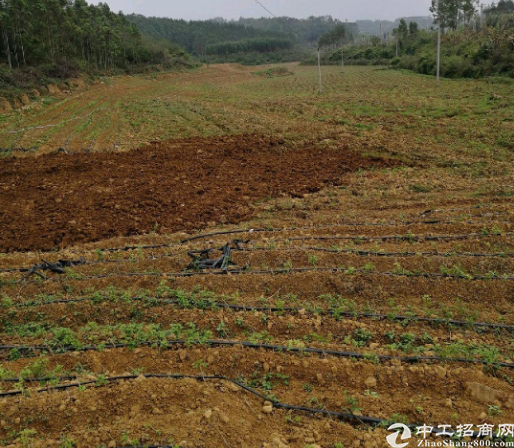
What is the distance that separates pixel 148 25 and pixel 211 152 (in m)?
103

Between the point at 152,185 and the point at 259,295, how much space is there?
5.85 m

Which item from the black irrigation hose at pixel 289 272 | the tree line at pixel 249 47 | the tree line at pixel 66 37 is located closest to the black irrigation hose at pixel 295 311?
the black irrigation hose at pixel 289 272

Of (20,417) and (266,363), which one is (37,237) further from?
(266,363)

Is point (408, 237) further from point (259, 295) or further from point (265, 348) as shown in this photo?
point (265, 348)

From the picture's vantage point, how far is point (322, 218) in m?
8.42

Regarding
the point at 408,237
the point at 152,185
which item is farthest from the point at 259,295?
the point at 152,185

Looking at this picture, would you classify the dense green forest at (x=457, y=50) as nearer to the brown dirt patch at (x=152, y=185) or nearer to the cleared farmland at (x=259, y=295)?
the cleared farmland at (x=259, y=295)

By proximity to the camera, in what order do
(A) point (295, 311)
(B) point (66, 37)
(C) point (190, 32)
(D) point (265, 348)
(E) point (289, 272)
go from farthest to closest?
(C) point (190, 32), (B) point (66, 37), (E) point (289, 272), (A) point (295, 311), (D) point (265, 348)

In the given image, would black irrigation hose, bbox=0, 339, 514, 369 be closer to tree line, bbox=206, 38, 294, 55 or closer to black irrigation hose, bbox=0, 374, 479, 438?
black irrigation hose, bbox=0, 374, 479, 438

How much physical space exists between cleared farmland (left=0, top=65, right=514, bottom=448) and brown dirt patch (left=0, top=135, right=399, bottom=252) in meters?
0.07

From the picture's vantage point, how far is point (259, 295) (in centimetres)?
570

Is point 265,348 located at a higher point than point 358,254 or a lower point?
lower

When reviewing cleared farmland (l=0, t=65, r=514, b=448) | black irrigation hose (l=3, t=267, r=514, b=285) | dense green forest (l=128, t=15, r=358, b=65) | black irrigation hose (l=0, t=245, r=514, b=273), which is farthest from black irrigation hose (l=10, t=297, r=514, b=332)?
dense green forest (l=128, t=15, r=358, b=65)

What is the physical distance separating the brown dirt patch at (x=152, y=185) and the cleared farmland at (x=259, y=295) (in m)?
0.07
